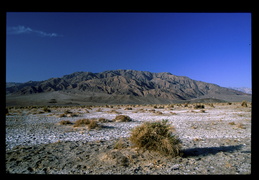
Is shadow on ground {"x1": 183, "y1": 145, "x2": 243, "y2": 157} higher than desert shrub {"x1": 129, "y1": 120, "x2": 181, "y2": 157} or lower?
lower

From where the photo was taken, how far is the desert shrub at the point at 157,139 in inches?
198

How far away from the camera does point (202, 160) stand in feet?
15.6

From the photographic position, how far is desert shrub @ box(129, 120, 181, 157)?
16.5 feet

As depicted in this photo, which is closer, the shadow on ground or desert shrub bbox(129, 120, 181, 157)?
desert shrub bbox(129, 120, 181, 157)

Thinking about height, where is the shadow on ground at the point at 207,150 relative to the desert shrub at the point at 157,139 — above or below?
below

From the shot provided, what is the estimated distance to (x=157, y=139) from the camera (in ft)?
17.5

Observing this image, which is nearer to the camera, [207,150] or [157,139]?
[157,139]

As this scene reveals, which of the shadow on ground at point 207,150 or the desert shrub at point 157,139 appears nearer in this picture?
the desert shrub at point 157,139

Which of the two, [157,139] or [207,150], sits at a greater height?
[157,139]
